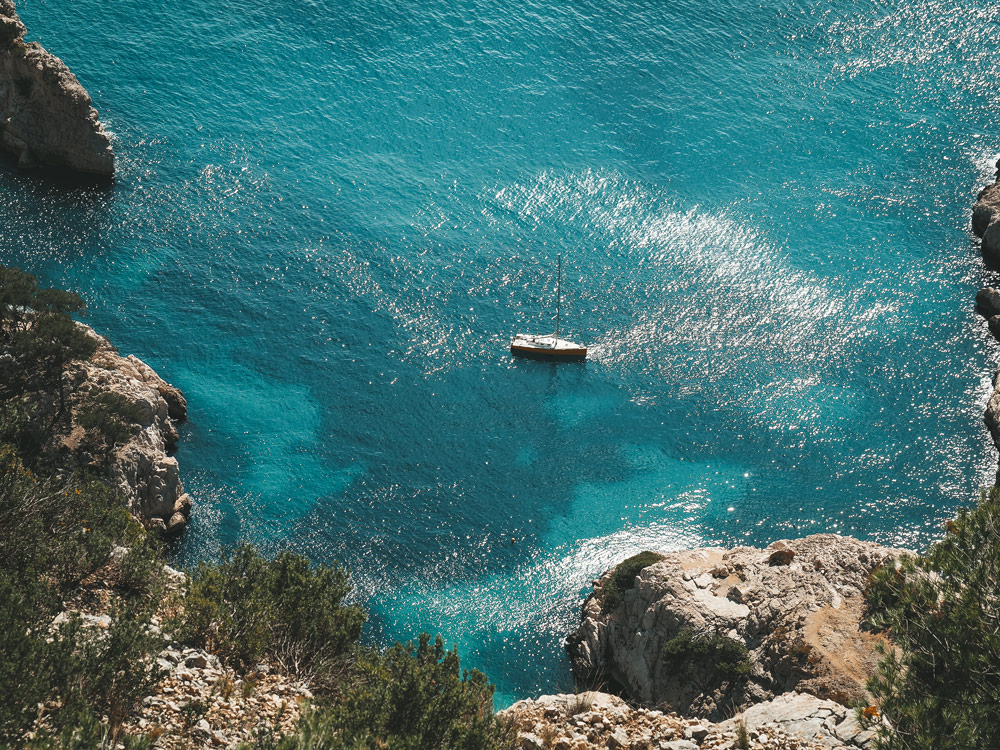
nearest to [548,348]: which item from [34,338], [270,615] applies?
[34,338]

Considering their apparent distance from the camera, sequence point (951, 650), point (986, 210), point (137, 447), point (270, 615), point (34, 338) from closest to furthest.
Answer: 1. point (951, 650)
2. point (270, 615)
3. point (34, 338)
4. point (137, 447)
5. point (986, 210)

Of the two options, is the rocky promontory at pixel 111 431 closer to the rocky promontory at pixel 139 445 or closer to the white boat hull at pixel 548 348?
the rocky promontory at pixel 139 445

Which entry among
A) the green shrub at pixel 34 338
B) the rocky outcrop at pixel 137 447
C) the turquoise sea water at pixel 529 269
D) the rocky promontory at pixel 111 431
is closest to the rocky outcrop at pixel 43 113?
the turquoise sea water at pixel 529 269

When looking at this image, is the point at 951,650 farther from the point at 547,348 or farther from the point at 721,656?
the point at 547,348

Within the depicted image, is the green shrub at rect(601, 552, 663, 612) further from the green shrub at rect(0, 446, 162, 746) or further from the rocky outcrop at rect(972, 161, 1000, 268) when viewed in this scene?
the rocky outcrop at rect(972, 161, 1000, 268)

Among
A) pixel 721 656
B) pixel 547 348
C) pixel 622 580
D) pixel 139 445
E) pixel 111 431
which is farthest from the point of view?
pixel 547 348

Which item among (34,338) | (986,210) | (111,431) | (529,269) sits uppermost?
(986,210)

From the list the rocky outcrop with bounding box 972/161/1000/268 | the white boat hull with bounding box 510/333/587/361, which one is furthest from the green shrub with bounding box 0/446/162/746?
A: the rocky outcrop with bounding box 972/161/1000/268

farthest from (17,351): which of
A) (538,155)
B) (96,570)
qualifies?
(538,155)
